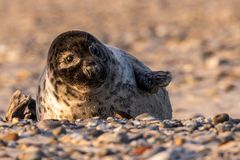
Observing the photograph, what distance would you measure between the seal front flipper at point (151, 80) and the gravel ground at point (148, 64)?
0.57 meters

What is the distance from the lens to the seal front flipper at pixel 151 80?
21.5 ft

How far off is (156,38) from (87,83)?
9.58 metres

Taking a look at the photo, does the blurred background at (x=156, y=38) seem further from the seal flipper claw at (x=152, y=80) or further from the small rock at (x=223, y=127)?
the small rock at (x=223, y=127)

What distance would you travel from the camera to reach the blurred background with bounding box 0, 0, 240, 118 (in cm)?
1122

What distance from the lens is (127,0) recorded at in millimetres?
20719

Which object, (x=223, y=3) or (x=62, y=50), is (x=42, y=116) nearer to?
(x=62, y=50)

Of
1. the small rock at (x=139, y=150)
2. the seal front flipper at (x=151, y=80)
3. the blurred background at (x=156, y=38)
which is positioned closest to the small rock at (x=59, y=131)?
the small rock at (x=139, y=150)

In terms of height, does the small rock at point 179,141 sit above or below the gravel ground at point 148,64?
below

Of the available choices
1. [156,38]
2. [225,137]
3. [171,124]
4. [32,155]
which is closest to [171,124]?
[171,124]

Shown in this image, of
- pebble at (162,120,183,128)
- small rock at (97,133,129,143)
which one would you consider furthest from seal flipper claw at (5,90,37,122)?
small rock at (97,133,129,143)

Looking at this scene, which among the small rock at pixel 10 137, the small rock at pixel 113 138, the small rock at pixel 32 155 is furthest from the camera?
the small rock at pixel 10 137

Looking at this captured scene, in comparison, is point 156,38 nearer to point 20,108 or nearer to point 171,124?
point 20,108

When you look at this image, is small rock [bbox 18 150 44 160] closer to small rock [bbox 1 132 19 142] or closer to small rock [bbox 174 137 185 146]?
small rock [bbox 1 132 19 142]

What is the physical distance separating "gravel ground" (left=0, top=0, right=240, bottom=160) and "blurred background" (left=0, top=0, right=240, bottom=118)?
0.02m
